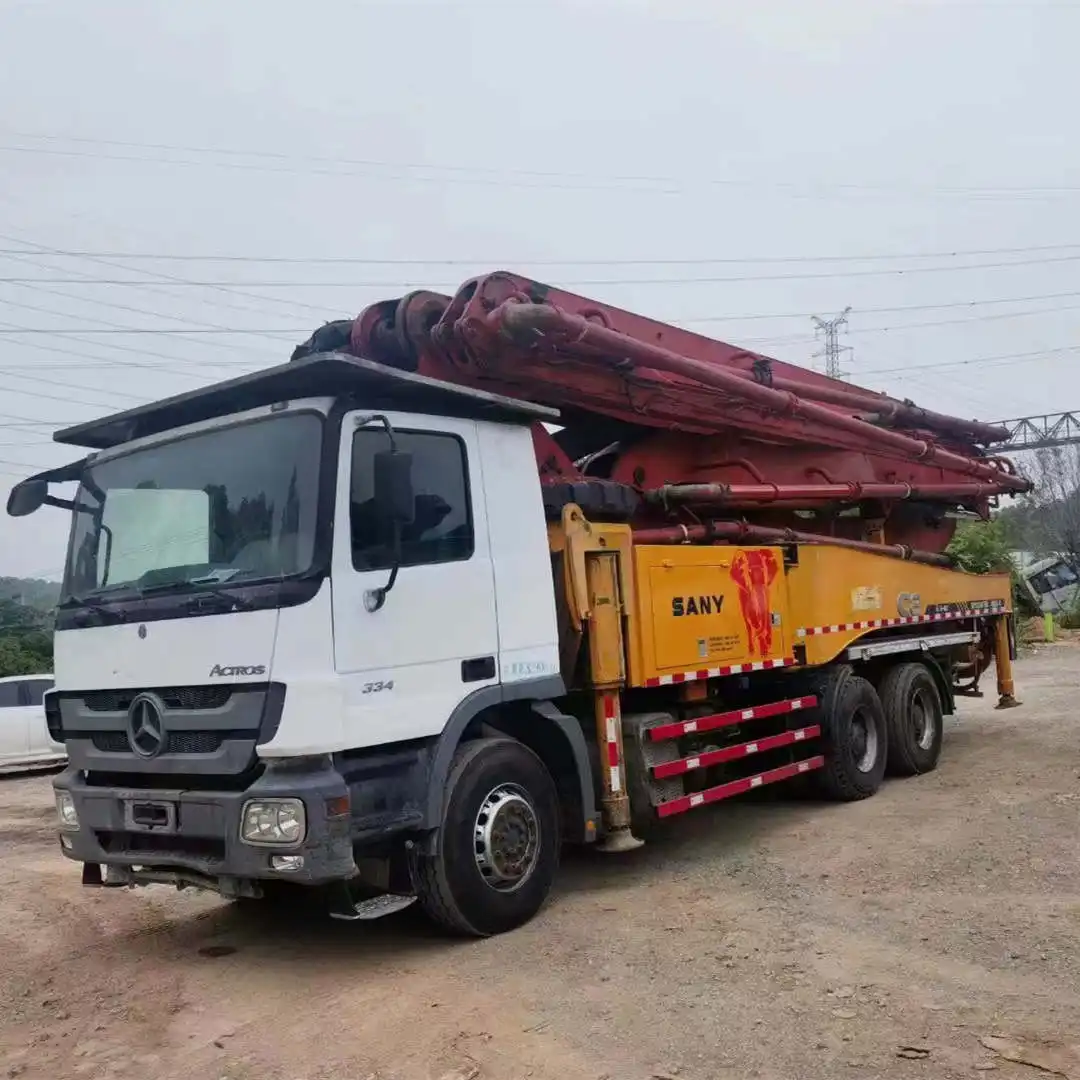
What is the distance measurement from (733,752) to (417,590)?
9.88ft

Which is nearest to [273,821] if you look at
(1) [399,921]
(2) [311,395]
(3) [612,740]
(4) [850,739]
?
(1) [399,921]

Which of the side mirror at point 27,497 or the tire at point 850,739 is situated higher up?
the side mirror at point 27,497

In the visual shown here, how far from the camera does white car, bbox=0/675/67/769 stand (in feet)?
44.5

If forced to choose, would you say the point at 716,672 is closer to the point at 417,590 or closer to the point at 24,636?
the point at 417,590

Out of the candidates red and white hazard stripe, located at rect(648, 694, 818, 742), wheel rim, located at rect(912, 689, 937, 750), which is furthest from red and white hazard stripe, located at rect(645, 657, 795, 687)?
wheel rim, located at rect(912, 689, 937, 750)

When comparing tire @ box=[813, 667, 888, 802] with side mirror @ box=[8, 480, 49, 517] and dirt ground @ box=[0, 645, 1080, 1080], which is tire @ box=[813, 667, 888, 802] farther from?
side mirror @ box=[8, 480, 49, 517]

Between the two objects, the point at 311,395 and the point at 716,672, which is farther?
the point at 716,672

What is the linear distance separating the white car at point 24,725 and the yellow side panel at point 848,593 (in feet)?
31.4

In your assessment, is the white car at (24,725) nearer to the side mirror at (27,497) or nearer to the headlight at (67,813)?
the side mirror at (27,497)

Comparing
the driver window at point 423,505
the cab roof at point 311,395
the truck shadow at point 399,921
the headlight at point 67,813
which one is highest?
the cab roof at point 311,395

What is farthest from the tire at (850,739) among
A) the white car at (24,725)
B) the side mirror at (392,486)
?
the white car at (24,725)

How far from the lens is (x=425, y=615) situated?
17.7 feet

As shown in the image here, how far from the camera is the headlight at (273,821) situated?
469 cm

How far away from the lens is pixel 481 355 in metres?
6.39
